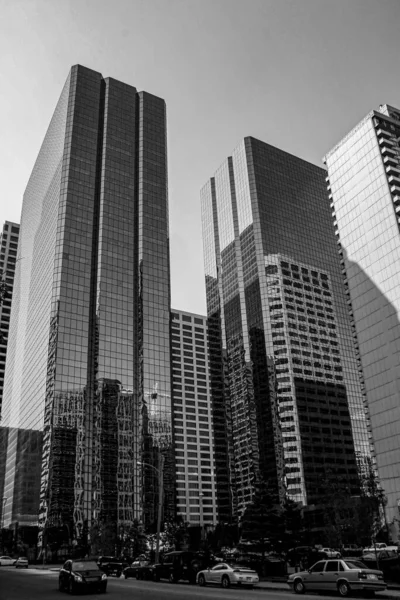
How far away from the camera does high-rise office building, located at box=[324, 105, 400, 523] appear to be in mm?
119688

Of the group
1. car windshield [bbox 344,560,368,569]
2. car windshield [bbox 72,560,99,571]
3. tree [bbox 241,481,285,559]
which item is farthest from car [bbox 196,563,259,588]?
tree [bbox 241,481,285,559]

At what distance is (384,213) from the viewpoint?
414ft

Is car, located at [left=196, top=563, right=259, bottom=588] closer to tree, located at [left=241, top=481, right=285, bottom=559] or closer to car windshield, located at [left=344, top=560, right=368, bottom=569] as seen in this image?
car windshield, located at [left=344, top=560, right=368, bottom=569]

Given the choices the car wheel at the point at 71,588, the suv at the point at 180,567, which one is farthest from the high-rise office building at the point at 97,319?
the car wheel at the point at 71,588

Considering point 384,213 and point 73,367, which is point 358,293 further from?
point 73,367

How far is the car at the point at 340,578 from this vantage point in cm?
2566

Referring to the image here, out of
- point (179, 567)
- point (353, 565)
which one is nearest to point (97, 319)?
point (179, 567)

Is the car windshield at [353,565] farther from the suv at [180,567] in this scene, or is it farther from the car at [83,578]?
the suv at [180,567]

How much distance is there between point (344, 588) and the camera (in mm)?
26250

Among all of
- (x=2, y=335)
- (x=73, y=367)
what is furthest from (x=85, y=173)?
(x=2, y=335)

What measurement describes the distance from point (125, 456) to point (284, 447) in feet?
182

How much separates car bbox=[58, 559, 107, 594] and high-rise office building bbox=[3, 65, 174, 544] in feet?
338

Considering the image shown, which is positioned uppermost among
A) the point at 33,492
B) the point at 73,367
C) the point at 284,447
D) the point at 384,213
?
the point at 384,213

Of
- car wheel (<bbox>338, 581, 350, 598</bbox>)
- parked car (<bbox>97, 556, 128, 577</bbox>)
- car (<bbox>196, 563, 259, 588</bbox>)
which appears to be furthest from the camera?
parked car (<bbox>97, 556, 128, 577</bbox>)
